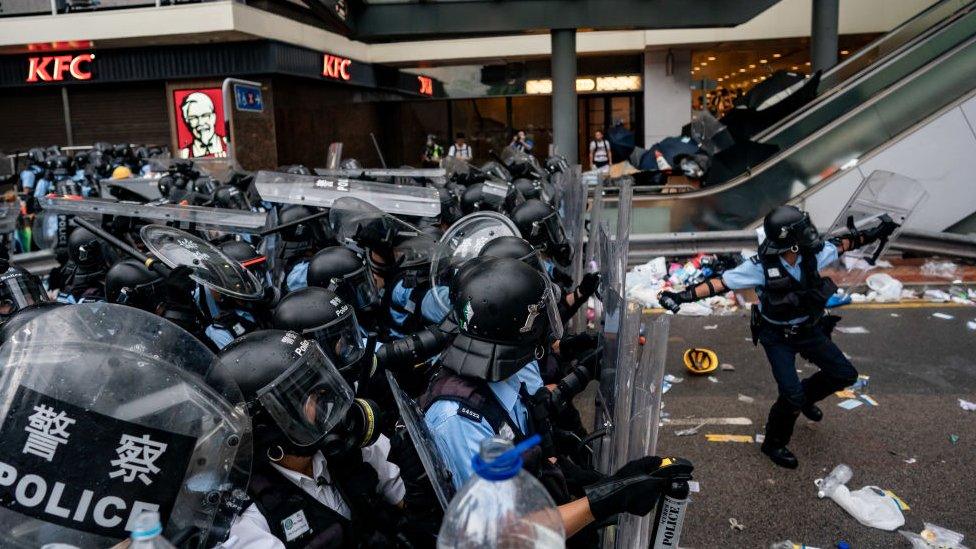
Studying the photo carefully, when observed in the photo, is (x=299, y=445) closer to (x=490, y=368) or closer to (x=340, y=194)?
(x=490, y=368)

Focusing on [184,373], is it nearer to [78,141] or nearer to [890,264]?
[890,264]

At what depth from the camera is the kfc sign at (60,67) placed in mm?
17859

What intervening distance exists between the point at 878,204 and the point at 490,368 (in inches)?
172

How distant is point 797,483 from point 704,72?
23.9 m

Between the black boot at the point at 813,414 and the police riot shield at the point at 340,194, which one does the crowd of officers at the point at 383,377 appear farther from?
the black boot at the point at 813,414

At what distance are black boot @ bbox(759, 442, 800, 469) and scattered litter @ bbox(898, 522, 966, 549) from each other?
85cm

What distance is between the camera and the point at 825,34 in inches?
656

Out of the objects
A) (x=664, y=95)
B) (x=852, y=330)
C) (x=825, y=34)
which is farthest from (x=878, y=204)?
(x=664, y=95)

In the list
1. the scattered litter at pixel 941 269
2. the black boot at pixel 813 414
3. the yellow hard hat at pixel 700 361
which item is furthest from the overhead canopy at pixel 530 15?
the black boot at pixel 813 414

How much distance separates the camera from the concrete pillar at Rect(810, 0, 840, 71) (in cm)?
1662

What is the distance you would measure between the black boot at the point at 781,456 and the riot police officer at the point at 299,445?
10.9 feet

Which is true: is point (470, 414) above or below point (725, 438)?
above

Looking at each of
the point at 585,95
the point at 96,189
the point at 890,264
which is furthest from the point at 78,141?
the point at 890,264

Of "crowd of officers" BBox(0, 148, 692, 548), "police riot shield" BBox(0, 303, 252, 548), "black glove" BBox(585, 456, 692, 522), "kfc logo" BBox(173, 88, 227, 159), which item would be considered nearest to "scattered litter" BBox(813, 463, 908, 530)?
"crowd of officers" BBox(0, 148, 692, 548)
